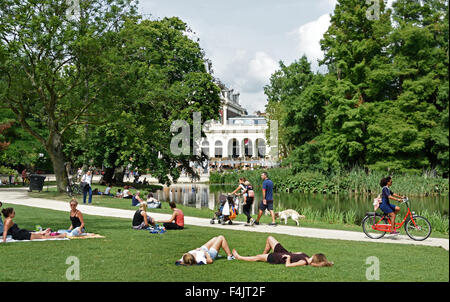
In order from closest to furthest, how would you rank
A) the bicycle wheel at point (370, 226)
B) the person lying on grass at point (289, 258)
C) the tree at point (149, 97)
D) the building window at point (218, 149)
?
the person lying on grass at point (289, 258), the bicycle wheel at point (370, 226), the tree at point (149, 97), the building window at point (218, 149)

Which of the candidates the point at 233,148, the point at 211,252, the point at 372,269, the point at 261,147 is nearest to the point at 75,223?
the point at 211,252

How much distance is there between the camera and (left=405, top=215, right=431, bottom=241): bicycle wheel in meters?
12.6

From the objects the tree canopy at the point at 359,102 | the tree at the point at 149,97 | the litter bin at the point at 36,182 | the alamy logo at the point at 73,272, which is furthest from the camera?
the tree canopy at the point at 359,102

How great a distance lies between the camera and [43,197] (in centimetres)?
2588

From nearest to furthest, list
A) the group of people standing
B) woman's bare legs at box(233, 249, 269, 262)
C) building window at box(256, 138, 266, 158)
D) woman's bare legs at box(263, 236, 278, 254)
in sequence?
woman's bare legs at box(233, 249, 269, 262), woman's bare legs at box(263, 236, 278, 254), the group of people standing, building window at box(256, 138, 266, 158)

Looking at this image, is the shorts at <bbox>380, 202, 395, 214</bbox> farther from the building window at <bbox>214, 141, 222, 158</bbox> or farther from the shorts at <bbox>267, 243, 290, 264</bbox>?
the building window at <bbox>214, 141, 222, 158</bbox>

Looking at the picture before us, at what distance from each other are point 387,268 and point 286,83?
4327cm

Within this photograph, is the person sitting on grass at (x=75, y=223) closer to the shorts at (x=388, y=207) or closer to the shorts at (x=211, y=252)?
the shorts at (x=211, y=252)

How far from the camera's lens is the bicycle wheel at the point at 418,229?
41.3 feet

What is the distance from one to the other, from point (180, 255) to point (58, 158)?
19034mm

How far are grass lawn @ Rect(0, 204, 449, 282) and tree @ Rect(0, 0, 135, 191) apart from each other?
44.1 feet

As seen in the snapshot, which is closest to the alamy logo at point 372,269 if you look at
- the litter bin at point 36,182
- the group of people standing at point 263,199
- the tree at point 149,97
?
the group of people standing at point 263,199

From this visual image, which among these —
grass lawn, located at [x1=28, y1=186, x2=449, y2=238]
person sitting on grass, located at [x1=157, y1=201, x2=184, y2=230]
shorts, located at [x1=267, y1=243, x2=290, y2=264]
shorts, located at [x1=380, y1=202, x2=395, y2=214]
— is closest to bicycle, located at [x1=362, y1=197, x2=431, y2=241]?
shorts, located at [x1=380, y1=202, x2=395, y2=214]

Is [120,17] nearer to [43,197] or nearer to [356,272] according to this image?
[43,197]
